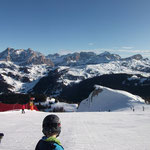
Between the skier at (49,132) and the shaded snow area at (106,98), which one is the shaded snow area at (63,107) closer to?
the shaded snow area at (106,98)

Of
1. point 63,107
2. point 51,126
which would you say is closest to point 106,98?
point 51,126

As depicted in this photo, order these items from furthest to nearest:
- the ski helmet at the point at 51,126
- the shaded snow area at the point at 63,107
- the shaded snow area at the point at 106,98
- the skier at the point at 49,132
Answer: the shaded snow area at the point at 63,107, the shaded snow area at the point at 106,98, the ski helmet at the point at 51,126, the skier at the point at 49,132

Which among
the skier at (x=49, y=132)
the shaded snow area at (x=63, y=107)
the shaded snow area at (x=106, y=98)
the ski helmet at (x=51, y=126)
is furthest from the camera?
the shaded snow area at (x=63, y=107)


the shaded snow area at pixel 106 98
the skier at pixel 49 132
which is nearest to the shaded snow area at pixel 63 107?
the shaded snow area at pixel 106 98

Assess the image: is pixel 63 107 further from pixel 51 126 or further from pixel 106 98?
pixel 51 126

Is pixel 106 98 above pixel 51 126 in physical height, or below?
below

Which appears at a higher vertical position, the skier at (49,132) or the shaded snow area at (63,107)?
the skier at (49,132)

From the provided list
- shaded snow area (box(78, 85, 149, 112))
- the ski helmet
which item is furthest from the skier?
shaded snow area (box(78, 85, 149, 112))

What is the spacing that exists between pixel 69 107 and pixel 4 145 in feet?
487

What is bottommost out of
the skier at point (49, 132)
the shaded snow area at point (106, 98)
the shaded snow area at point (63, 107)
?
the shaded snow area at point (63, 107)

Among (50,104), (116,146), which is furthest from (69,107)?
(116,146)

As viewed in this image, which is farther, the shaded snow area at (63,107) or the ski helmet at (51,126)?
the shaded snow area at (63,107)

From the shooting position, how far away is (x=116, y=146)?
7660 millimetres

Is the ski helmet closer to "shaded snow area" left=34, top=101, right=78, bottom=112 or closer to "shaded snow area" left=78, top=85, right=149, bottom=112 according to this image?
"shaded snow area" left=78, top=85, right=149, bottom=112
